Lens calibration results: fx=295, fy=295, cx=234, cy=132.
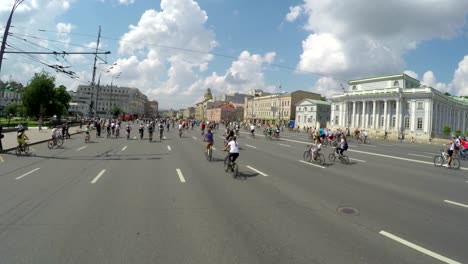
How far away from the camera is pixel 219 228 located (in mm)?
5859

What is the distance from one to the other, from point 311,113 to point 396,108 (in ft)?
97.1

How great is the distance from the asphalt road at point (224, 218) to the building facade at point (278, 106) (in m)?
98.2

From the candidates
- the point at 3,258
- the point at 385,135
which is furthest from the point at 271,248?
the point at 385,135

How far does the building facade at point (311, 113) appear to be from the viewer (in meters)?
104

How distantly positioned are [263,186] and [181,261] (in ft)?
19.1

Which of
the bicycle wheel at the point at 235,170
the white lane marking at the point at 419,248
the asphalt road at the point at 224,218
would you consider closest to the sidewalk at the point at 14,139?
the asphalt road at the point at 224,218

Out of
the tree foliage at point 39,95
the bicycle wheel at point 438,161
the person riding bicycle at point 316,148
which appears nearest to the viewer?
the person riding bicycle at point 316,148

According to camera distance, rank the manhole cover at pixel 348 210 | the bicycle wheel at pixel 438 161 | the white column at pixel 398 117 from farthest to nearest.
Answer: the white column at pixel 398 117, the bicycle wheel at pixel 438 161, the manhole cover at pixel 348 210

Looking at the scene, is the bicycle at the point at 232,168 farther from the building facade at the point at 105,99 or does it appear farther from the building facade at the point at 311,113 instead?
the building facade at the point at 105,99

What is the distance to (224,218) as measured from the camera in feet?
21.2

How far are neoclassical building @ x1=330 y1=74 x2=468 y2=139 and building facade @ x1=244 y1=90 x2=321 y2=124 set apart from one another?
20.4m

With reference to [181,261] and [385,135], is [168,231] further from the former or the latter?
[385,135]

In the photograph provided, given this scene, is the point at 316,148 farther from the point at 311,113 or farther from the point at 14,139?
the point at 311,113

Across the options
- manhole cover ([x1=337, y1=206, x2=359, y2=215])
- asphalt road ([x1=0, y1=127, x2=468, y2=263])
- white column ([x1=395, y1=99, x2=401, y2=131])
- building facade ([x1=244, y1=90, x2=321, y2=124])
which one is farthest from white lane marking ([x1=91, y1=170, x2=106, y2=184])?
building facade ([x1=244, y1=90, x2=321, y2=124])
